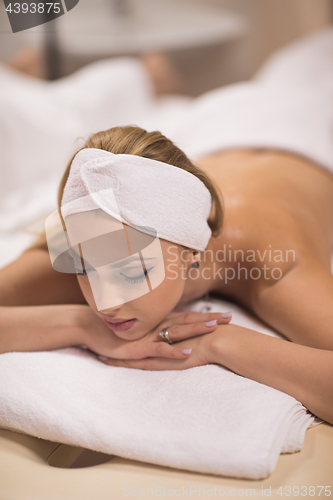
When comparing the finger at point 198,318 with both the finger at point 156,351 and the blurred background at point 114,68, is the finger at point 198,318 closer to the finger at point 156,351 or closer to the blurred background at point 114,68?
the finger at point 156,351

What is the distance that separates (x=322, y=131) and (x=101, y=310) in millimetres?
1173

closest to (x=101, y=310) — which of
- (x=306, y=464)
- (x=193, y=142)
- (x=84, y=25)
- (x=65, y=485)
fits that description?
(x=65, y=485)

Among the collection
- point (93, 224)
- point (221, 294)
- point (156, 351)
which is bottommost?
point (221, 294)

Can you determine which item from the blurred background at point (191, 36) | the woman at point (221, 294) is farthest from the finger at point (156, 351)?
the blurred background at point (191, 36)

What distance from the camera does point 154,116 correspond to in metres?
2.26

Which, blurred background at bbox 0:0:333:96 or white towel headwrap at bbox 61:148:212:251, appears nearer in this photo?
white towel headwrap at bbox 61:148:212:251

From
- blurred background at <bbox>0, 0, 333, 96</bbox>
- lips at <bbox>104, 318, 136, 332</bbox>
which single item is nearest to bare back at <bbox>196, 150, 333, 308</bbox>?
lips at <bbox>104, 318, 136, 332</bbox>

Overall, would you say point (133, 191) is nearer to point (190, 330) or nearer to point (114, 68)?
point (190, 330)

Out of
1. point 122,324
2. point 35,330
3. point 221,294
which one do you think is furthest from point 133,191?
point 221,294

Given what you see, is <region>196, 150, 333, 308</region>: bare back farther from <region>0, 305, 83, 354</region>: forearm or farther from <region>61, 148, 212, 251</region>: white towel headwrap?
<region>0, 305, 83, 354</region>: forearm

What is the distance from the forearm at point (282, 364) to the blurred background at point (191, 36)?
172 centimetres

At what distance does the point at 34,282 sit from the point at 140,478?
1.65ft

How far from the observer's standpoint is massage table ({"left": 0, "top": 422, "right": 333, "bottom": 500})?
57 centimetres

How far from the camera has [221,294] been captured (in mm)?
1049
